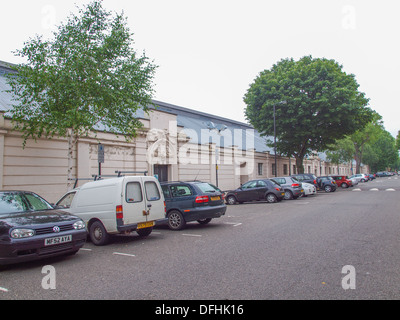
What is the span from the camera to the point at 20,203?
7.11 m

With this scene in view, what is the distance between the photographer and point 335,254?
6.30 m

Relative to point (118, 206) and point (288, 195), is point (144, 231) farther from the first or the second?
point (288, 195)

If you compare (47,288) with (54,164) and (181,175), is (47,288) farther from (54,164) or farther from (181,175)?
(181,175)

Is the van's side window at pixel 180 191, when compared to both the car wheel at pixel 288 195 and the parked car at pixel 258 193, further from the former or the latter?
the car wheel at pixel 288 195

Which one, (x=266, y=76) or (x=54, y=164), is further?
(x=266, y=76)

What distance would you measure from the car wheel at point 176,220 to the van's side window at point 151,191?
4.70ft

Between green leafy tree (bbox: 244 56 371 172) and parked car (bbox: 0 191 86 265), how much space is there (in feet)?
79.7

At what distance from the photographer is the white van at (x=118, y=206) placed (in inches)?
318

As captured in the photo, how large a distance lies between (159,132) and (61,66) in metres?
9.68

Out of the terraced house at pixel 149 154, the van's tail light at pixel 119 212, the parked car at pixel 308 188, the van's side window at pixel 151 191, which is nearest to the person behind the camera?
the van's tail light at pixel 119 212

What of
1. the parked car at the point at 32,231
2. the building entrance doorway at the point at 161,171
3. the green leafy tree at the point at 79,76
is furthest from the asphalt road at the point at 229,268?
the building entrance doorway at the point at 161,171

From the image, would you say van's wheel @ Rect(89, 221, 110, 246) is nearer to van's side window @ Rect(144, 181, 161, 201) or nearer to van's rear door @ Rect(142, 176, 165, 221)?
van's rear door @ Rect(142, 176, 165, 221)
